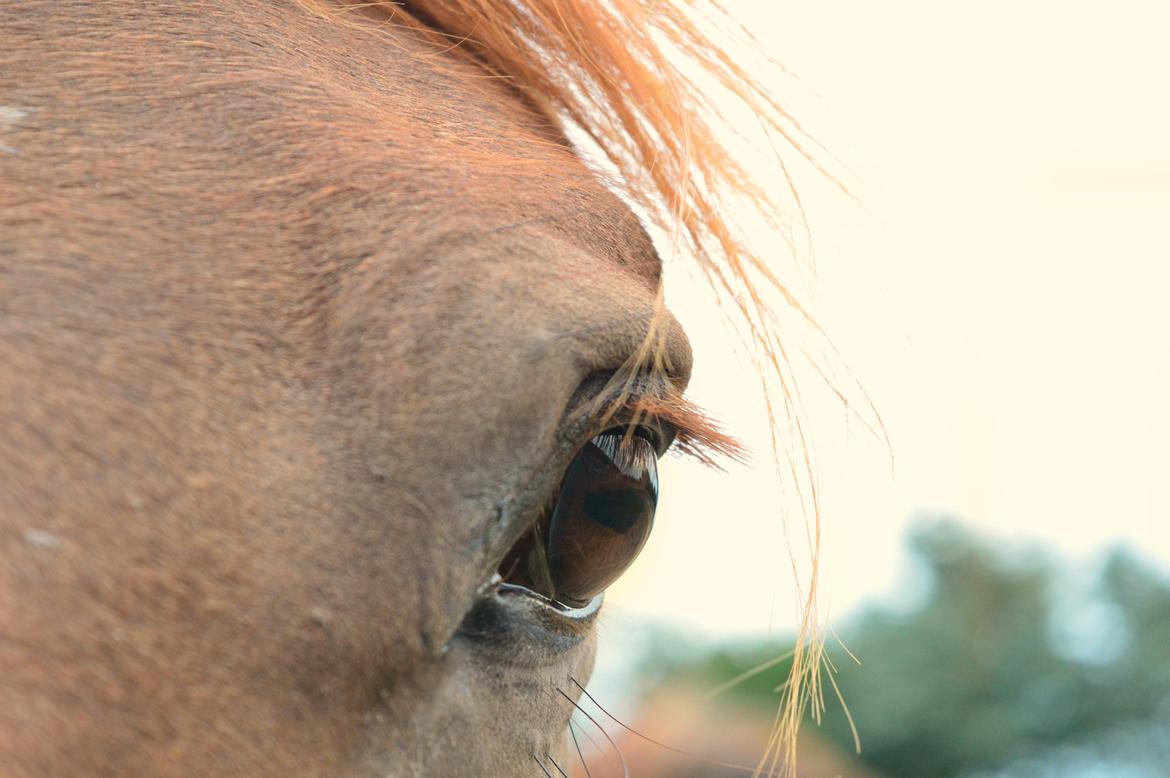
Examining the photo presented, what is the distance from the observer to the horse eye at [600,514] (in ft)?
3.02

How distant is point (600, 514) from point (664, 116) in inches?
17.0

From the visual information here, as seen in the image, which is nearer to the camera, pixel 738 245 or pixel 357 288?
pixel 357 288

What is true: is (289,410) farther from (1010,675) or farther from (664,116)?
(1010,675)

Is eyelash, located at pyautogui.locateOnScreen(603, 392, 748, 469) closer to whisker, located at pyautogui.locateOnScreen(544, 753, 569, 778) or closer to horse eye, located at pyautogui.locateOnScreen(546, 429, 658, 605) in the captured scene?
horse eye, located at pyautogui.locateOnScreen(546, 429, 658, 605)

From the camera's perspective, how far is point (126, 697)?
2.19 feet

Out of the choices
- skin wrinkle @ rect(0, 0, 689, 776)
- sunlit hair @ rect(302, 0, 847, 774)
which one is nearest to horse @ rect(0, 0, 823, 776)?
skin wrinkle @ rect(0, 0, 689, 776)

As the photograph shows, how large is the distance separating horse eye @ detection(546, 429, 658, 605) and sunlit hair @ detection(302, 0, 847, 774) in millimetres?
129

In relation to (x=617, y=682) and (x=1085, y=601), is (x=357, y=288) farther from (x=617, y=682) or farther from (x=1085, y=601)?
(x=1085, y=601)

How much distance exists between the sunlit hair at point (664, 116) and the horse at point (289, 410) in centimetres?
17

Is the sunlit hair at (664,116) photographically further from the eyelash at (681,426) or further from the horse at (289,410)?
the horse at (289,410)

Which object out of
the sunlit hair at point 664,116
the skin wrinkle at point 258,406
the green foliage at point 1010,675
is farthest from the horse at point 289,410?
the green foliage at point 1010,675

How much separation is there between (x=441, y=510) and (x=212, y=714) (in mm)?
188

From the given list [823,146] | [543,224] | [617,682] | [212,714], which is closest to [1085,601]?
[617,682]

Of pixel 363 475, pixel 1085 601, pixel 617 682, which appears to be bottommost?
pixel 617 682
